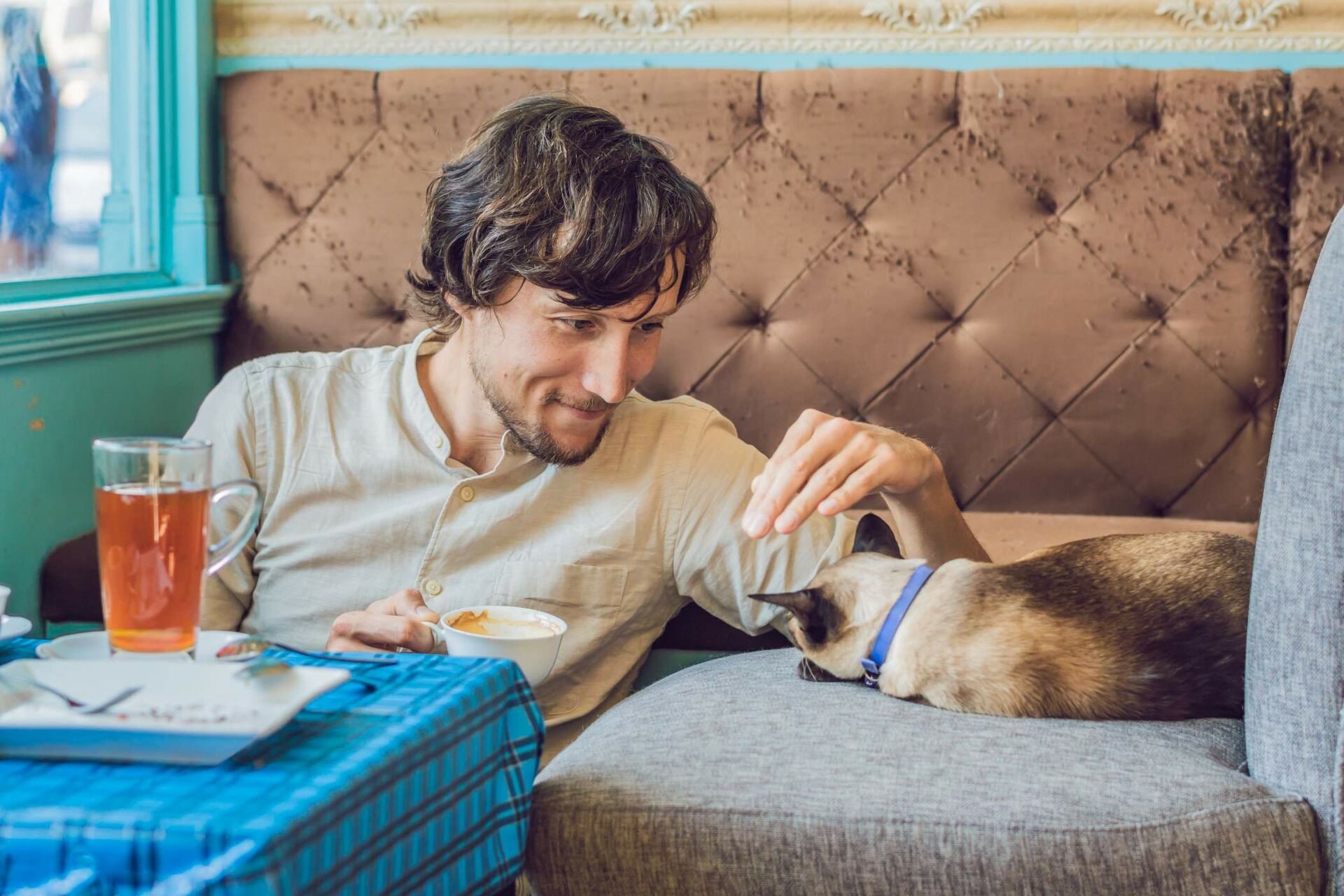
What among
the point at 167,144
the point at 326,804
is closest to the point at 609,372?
the point at 326,804

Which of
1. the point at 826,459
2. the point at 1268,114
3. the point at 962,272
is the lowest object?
the point at 826,459

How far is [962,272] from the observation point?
6.79 ft

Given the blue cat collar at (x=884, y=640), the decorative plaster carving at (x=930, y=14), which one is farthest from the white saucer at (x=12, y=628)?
the decorative plaster carving at (x=930, y=14)

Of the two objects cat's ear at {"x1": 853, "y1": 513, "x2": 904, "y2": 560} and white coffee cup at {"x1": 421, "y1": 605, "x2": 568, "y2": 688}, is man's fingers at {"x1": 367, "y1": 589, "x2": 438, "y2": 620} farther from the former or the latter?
cat's ear at {"x1": 853, "y1": 513, "x2": 904, "y2": 560}

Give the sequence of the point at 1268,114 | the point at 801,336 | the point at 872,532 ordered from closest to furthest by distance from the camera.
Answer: the point at 872,532 → the point at 1268,114 → the point at 801,336

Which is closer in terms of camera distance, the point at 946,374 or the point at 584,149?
the point at 584,149

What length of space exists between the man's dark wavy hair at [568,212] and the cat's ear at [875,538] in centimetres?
39

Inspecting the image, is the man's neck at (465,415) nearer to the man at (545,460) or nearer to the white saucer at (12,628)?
the man at (545,460)

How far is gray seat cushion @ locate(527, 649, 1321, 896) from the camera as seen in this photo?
971 millimetres

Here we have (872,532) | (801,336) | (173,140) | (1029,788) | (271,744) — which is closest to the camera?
(271,744)

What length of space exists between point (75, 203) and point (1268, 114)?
206cm

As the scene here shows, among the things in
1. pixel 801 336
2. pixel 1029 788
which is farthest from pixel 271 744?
pixel 801 336

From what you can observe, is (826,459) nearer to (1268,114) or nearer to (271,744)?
(271,744)

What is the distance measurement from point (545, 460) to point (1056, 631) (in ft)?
2.13
